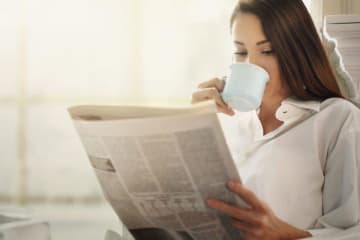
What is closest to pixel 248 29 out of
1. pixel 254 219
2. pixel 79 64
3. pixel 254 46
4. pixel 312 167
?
pixel 254 46

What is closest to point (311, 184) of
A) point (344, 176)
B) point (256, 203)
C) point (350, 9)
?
point (344, 176)

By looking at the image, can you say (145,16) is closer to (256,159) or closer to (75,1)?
(75,1)

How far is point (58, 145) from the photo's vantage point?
1.47 metres

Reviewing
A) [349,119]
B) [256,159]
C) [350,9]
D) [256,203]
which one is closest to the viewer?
[256,203]

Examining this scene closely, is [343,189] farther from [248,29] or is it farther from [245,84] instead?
[248,29]

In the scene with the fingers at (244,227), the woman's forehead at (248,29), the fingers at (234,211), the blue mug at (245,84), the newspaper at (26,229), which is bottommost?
the newspaper at (26,229)

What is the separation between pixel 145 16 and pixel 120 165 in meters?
0.67

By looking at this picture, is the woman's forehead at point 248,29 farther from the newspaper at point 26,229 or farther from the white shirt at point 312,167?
the newspaper at point 26,229

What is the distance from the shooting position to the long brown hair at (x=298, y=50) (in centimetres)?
109

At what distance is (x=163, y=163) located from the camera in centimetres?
86

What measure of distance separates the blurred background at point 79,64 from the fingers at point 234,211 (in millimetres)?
Answer: 635

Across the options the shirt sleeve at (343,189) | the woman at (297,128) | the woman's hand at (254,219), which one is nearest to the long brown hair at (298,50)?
the woman at (297,128)

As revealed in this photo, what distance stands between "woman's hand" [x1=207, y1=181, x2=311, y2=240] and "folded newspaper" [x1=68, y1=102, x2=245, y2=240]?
0.05 feet

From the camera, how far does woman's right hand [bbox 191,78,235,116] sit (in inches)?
43.8
